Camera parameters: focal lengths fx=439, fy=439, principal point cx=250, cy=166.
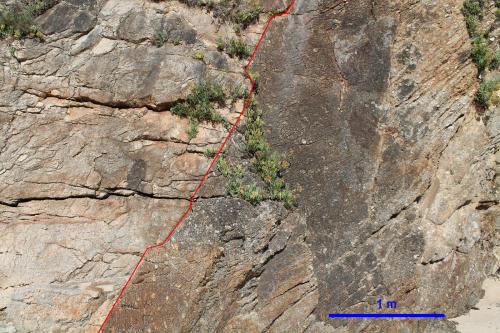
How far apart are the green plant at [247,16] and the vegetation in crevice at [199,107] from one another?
1303 mm

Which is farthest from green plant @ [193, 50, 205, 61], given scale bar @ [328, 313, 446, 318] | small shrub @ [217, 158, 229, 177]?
scale bar @ [328, 313, 446, 318]

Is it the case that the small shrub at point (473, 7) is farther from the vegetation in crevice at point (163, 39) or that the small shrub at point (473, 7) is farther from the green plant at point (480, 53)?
the vegetation in crevice at point (163, 39)

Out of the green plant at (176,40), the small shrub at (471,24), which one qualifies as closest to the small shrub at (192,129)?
the green plant at (176,40)

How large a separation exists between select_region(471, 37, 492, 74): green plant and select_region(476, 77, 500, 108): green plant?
0.98 feet

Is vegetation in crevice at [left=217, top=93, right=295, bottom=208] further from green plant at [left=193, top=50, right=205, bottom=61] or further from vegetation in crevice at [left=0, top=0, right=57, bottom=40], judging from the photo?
vegetation in crevice at [left=0, top=0, right=57, bottom=40]

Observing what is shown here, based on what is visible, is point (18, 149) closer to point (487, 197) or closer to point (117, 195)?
point (117, 195)

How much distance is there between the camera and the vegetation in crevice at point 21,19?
6.86 m

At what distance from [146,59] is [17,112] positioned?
84.4 inches

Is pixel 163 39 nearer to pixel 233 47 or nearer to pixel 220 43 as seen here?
pixel 220 43

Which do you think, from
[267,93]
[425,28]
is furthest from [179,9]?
[425,28]

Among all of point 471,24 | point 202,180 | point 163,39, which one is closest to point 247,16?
point 163,39

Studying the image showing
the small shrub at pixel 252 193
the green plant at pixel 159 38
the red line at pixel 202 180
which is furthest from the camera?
the green plant at pixel 159 38

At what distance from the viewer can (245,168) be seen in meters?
7.31

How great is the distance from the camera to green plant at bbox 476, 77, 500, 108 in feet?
25.3
